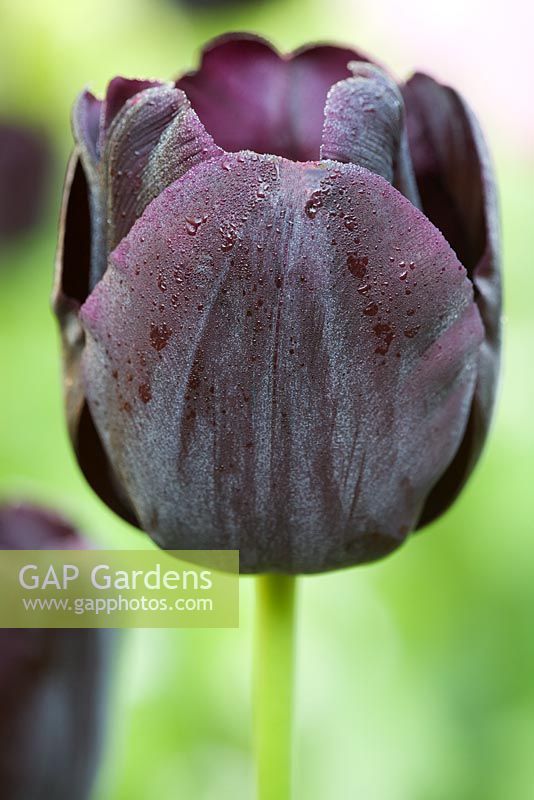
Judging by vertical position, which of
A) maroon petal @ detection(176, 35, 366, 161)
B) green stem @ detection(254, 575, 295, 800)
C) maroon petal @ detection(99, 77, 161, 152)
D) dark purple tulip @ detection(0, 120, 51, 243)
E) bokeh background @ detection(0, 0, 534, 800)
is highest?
maroon petal @ detection(99, 77, 161, 152)

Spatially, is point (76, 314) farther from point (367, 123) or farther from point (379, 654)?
point (379, 654)

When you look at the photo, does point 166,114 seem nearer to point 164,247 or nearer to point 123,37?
point 164,247

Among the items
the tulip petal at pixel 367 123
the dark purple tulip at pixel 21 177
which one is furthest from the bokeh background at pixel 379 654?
the tulip petal at pixel 367 123

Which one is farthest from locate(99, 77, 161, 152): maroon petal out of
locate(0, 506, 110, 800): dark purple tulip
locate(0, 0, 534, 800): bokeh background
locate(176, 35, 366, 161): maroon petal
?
locate(0, 0, 534, 800): bokeh background

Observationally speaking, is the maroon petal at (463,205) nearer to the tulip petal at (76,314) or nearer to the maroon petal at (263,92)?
the maroon petal at (263,92)

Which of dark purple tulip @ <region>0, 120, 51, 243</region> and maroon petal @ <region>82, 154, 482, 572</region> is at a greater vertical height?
maroon petal @ <region>82, 154, 482, 572</region>

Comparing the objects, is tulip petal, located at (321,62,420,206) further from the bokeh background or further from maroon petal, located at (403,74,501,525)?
the bokeh background
